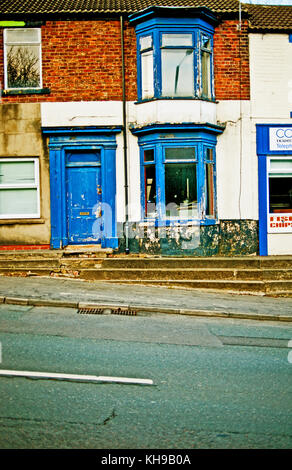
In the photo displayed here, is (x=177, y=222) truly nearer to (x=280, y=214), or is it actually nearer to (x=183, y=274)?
(x=183, y=274)

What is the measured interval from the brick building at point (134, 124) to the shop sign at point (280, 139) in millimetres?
209

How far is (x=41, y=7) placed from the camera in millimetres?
13641

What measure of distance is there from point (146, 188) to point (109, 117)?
7.39 ft

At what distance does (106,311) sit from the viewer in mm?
9406

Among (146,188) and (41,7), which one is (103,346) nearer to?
(146,188)

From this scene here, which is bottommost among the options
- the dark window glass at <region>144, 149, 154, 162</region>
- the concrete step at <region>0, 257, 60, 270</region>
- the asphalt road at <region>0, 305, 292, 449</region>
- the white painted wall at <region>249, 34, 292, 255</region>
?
the asphalt road at <region>0, 305, 292, 449</region>

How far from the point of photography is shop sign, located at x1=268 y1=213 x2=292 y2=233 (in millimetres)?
14039

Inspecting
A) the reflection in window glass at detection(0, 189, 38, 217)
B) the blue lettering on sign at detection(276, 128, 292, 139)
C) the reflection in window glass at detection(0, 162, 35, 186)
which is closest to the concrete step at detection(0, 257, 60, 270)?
the reflection in window glass at detection(0, 189, 38, 217)

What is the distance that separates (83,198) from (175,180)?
2670 millimetres

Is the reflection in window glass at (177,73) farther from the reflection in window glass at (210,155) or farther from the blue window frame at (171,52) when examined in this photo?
the reflection in window glass at (210,155)

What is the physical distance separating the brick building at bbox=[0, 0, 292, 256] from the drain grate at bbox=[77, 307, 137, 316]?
4109 millimetres

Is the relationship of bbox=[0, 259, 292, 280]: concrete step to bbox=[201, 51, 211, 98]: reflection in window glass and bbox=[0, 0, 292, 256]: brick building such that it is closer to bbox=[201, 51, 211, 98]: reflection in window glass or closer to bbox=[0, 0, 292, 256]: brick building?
bbox=[0, 0, 292, 256]: brick building

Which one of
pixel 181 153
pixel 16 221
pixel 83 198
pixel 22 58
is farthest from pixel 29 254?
pixel 22 58

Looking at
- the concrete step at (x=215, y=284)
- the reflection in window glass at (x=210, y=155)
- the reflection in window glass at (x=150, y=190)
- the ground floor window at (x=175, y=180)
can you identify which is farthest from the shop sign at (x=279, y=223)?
the reflection in window glass at (x=150, y=190)
